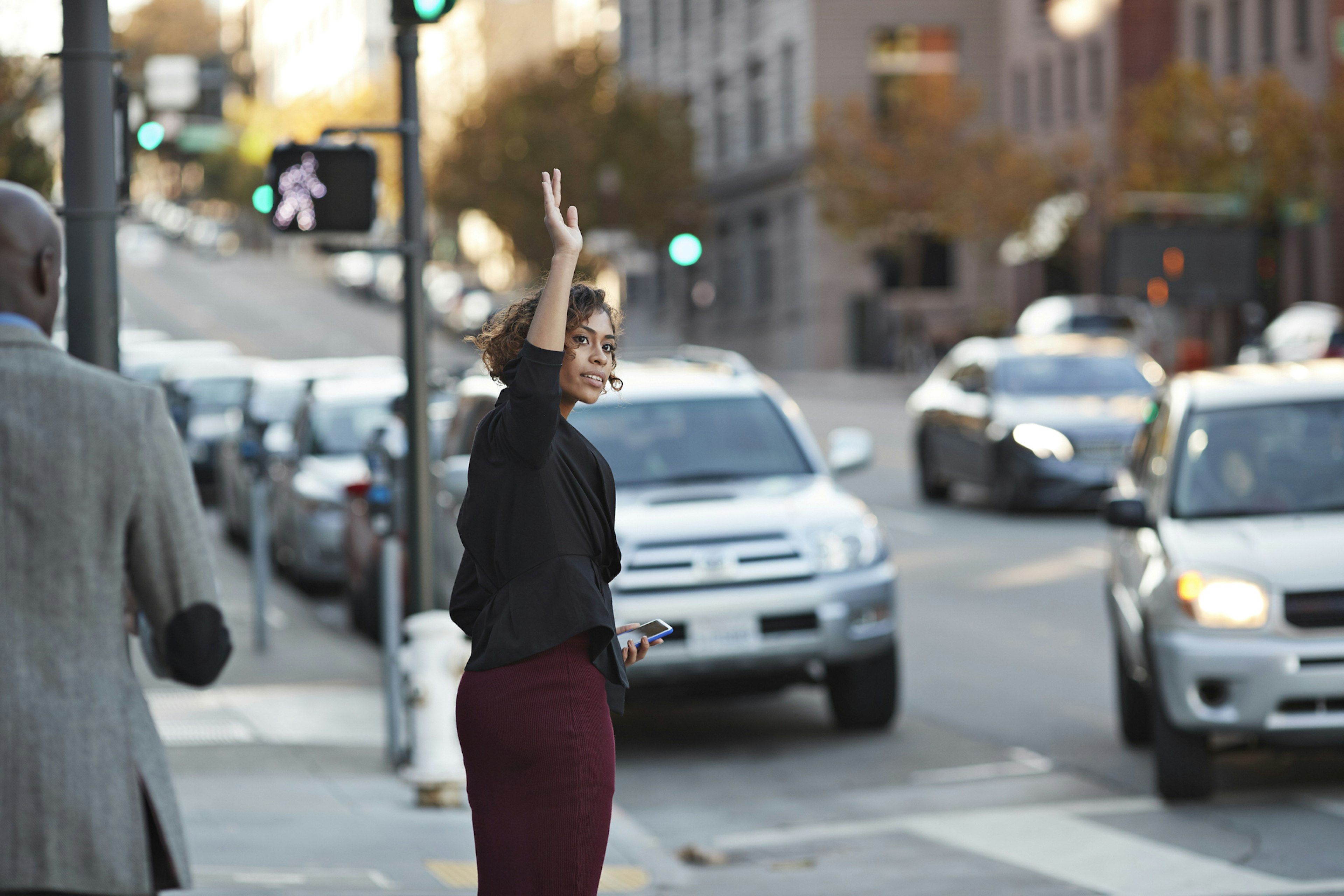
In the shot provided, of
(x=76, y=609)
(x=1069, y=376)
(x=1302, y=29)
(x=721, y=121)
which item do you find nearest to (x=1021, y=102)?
Answer: (x=721, y=121)

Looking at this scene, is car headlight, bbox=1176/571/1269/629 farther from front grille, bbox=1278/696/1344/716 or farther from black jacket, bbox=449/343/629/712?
black jacket, bbox=449/343/629/712

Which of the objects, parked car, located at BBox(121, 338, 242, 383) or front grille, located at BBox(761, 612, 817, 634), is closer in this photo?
front grille, located at BBox(761, 612, 817, 634)

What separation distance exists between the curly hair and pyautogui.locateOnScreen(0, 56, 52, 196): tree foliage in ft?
39.3

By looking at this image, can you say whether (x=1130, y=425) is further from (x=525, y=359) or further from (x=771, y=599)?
(x=525, y=359)

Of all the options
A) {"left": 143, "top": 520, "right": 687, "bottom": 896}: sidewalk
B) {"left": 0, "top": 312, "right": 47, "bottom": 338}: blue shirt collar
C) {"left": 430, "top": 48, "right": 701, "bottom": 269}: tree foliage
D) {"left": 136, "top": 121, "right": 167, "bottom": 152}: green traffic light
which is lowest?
{"left": 143, "top": 520, "right": 687, "bottom": 896}: sidewalk

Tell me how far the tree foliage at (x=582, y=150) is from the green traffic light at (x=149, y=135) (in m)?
50.5

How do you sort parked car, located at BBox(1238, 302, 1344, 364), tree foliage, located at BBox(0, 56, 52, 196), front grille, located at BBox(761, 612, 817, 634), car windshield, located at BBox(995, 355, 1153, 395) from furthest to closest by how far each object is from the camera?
parked car, located at BBox(1238, 302, 1344, 364)
car windshield, located at BBox(995, 355, 1153, 395)
tree foliage, located at BBox(0, 56, 52, 196)
front grille, located at BBox(761, 612, 817, 634)

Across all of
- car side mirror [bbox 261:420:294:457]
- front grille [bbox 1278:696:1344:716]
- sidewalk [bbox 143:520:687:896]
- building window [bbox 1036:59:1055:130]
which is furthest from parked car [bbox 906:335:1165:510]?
building window [bbox 1036:59:1055:130]

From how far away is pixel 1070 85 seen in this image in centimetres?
5425

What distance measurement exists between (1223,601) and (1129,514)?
2.04 ft

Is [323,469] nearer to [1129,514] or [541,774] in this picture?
[1129,514]

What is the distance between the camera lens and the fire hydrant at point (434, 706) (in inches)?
321

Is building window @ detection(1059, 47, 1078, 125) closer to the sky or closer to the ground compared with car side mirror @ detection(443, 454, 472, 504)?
closer to the sky

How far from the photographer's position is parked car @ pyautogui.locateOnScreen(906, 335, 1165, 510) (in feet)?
63.8
